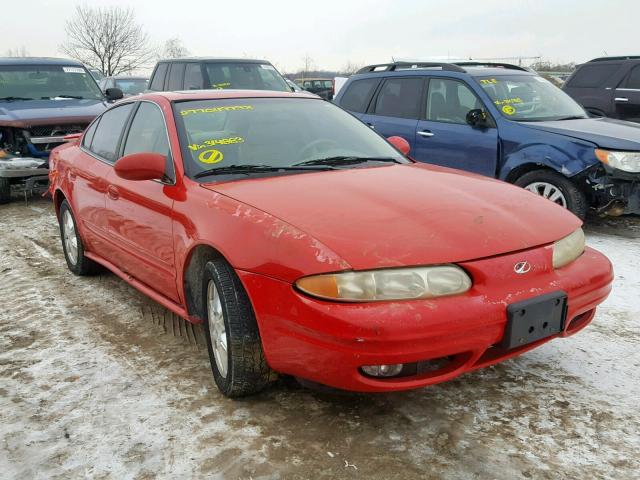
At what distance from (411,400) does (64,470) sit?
1.53 m

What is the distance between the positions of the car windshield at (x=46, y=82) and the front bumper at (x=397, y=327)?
741 centimetres

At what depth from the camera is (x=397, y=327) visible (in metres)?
2.28

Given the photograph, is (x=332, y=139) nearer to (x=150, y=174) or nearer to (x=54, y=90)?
(x=150, y=174)

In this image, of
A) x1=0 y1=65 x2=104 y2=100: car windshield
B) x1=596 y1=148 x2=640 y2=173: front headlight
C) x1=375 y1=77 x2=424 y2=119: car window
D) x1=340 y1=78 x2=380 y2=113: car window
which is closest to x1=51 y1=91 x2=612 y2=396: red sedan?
x1=596 y1=148 x2=640 y2=173: front headlight

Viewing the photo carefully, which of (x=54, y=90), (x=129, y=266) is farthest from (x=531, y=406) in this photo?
(x=54, y=90)

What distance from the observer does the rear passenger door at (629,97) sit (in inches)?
380

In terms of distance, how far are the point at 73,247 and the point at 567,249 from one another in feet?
12.4

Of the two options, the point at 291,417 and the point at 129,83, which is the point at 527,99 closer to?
the point at 291,417

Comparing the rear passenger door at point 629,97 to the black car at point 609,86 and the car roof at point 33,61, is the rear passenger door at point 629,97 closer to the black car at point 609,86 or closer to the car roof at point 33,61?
the black car at point 609,86

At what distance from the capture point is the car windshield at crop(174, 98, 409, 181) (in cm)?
339

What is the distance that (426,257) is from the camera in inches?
95.7

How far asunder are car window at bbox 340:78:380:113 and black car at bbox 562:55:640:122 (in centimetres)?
425

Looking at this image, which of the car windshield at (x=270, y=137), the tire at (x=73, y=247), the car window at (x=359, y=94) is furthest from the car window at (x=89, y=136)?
the car window at (x=359, y=94)

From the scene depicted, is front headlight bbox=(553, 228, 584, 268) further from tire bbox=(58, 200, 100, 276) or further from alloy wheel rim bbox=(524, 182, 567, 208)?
tire bbox=(58, 200, 100, 276)
